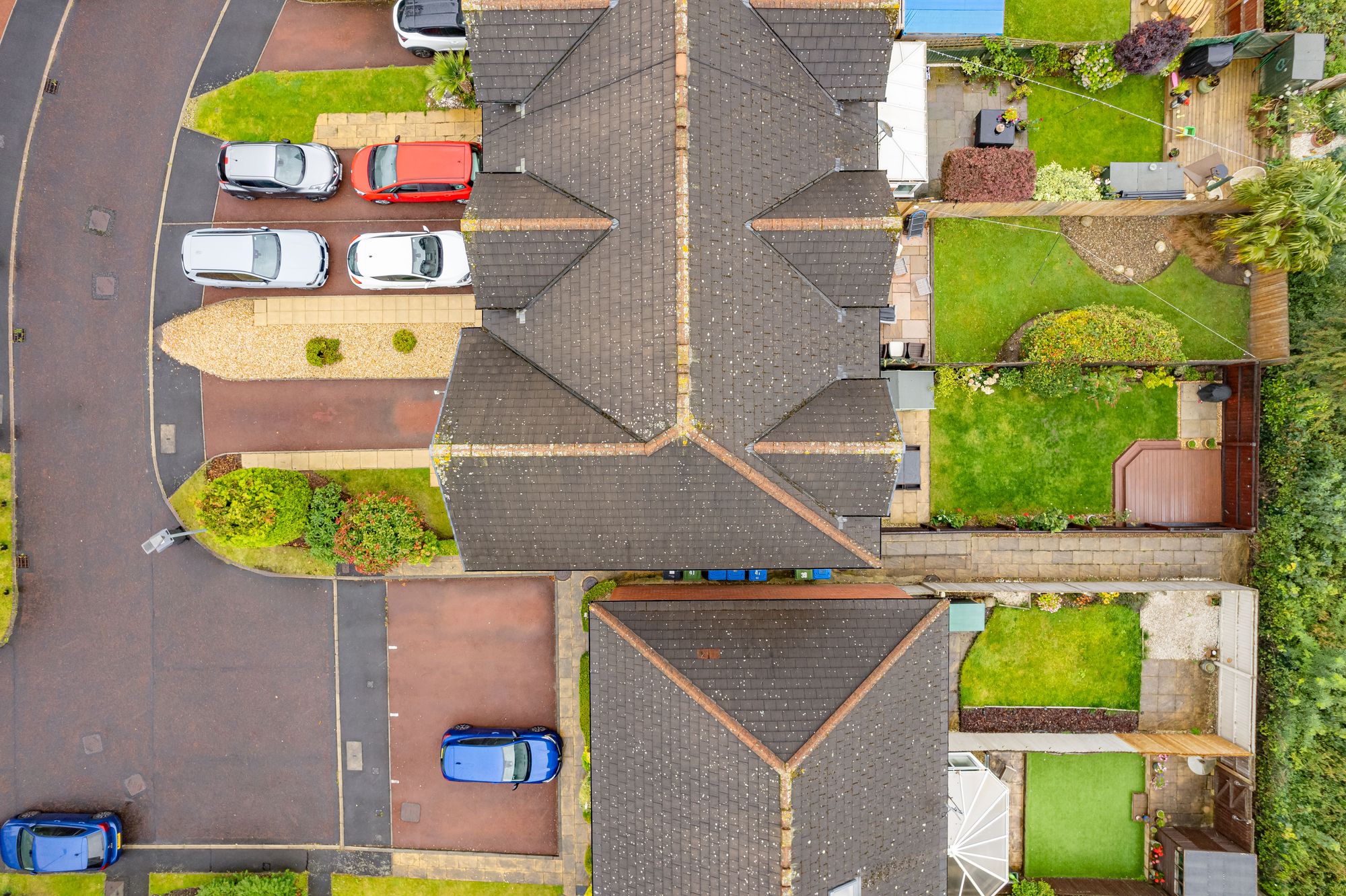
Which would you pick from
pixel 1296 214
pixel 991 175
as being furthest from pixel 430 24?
pixel 1296 214

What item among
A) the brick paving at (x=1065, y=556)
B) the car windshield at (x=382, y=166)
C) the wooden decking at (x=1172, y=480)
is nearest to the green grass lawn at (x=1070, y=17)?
the wooden decking at (x=1172, y=480)

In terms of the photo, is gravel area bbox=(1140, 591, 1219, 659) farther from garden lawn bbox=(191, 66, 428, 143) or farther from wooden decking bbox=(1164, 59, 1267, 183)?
garden lawn bbox=(191, 66, 428, 143)

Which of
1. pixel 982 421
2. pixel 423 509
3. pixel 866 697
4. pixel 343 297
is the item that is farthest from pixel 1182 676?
pixel 343 297

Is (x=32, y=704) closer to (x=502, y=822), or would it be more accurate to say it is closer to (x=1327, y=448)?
(x=502, y=822)

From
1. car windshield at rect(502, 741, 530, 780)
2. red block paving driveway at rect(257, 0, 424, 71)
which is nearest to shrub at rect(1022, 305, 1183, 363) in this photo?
car windshield at rect(502, 741, 530, 780)

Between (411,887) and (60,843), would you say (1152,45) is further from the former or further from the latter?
(60,843)

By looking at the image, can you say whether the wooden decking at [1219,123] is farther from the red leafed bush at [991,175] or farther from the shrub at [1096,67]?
the red leafed bush at [991,175]
